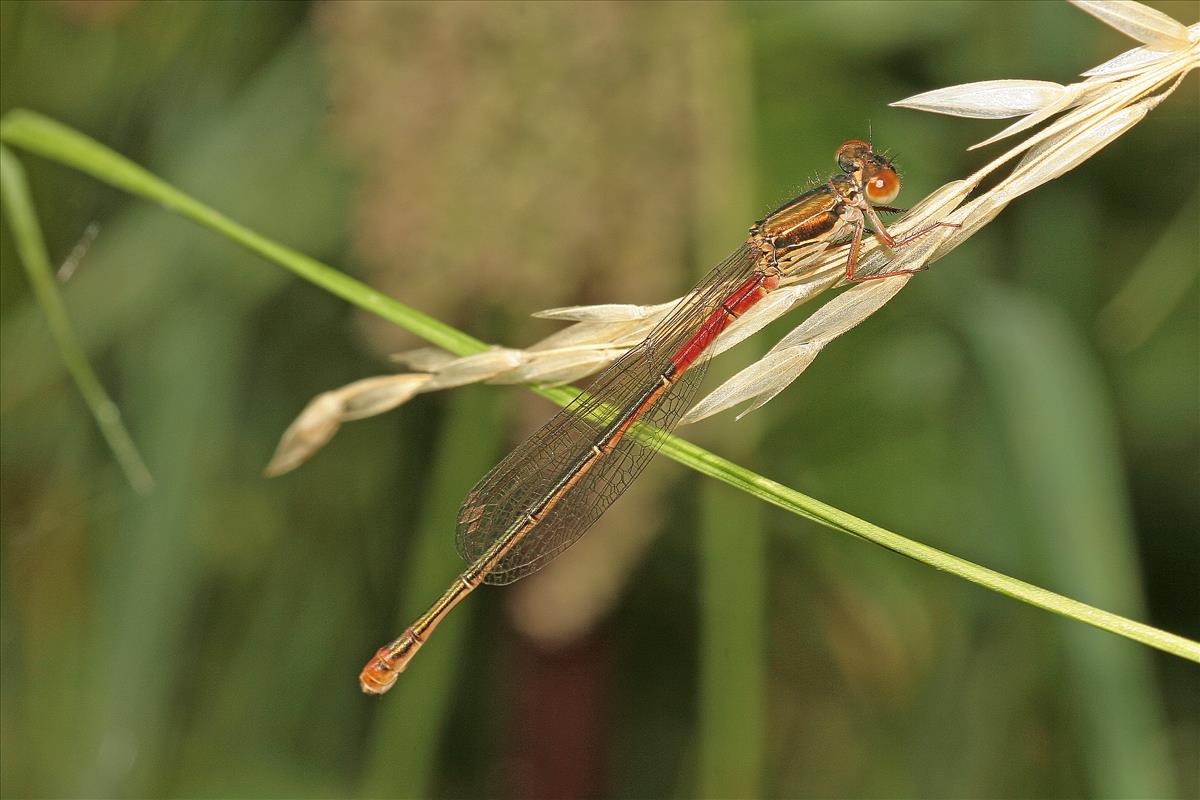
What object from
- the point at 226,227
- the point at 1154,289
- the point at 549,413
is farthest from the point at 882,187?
the point at 226,227

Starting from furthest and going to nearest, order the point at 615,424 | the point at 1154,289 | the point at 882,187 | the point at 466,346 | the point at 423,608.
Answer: the point at 1154,289, the point at 423,608, the point at 615,424, the point at 882,187, the point at 466,346

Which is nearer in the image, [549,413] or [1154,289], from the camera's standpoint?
[549,413]

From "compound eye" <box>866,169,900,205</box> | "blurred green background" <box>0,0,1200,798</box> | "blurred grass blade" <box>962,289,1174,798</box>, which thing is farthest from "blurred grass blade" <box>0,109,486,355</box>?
"blurred grass blade" <box>962,289,1174,798</box>

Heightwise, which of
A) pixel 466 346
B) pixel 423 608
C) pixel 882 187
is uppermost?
pixel 882 187

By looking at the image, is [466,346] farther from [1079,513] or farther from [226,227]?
[1079,513]

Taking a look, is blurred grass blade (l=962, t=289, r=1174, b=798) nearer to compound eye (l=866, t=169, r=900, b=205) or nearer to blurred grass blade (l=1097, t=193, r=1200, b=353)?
blurred grass blade (l=1097, t=193, r=1200, b=353)

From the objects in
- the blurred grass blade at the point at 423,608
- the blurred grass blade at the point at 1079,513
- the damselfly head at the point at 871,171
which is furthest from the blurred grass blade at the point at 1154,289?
the blurred grass blade at the point at 423,608

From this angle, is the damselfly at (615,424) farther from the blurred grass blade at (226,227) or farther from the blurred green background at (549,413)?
the blurred grass blade at (226,227)

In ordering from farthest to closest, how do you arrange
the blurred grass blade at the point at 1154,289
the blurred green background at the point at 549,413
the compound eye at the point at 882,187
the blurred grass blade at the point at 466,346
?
the blurred grass blade at the point at 1154,289, the blurred green background at the point at 549,413, the compound eye at the point at 882,187, the blurred grass blade at the point at 466,346
